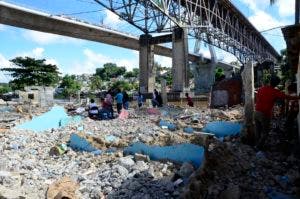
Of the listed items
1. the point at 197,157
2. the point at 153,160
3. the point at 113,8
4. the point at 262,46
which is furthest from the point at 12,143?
the point at 262,46

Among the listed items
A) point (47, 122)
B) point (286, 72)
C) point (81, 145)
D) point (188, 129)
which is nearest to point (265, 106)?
point (188, 129)

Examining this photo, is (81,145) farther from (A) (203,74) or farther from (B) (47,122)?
(A) (203,74)

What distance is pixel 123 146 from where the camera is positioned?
33.2ft

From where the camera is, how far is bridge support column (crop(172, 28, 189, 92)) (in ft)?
126

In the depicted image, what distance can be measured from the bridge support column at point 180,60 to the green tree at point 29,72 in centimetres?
2092

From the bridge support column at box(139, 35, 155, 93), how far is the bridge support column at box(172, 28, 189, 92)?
276 centimetres

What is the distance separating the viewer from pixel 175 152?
785 centimetres

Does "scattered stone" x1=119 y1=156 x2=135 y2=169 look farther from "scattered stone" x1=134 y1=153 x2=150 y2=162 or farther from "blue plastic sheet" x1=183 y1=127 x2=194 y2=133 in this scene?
"blue plastic sheet" x1=183 y1=127 x2=194 y2=133

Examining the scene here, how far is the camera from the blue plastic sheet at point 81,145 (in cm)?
1004

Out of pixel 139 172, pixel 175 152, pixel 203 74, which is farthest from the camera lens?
pixel 203 74

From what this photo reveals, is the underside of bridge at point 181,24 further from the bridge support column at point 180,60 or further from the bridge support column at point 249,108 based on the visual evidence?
the bridge support column at point 249,108

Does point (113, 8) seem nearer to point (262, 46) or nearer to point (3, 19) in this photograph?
point (3, 19)

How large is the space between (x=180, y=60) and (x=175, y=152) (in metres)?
31.7

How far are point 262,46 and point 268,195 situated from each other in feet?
252
